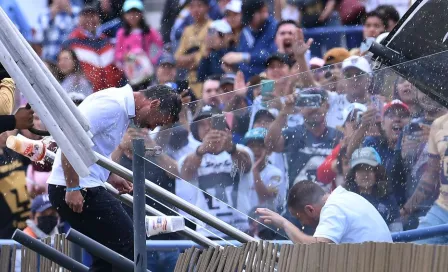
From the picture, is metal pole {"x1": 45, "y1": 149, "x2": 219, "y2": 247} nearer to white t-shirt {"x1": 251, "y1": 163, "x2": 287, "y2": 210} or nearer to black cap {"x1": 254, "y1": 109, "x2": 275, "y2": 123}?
white t-shirt {"x1": 251, "y1": 163, "x2": 287, "y2": 210}

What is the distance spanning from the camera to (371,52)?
676 cm

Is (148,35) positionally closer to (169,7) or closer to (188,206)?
(169,7)

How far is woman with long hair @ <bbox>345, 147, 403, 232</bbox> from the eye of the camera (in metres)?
6.55

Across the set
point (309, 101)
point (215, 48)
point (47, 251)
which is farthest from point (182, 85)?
point (309, 101)

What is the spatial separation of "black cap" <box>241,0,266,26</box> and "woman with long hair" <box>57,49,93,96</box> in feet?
5.70

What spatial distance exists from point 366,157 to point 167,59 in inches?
247

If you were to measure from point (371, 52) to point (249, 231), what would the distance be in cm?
121

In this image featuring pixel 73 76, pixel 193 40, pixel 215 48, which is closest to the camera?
pixel 73 76

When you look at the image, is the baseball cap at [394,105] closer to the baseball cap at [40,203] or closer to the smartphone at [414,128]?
the smartphone at [414,128]

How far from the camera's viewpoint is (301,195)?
6551 mm

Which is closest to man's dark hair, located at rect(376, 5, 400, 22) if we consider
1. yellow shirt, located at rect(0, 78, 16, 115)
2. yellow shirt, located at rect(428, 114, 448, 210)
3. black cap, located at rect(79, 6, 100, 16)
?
black cap, located at rect(79, 6, 100, 16)

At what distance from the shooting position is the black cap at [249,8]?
12602 millimetres

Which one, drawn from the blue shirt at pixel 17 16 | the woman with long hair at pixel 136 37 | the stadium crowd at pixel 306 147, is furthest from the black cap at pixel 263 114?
the blue shirt at pixel 17 16

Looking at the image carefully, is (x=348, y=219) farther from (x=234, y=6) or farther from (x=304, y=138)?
(x=234, y=6)
